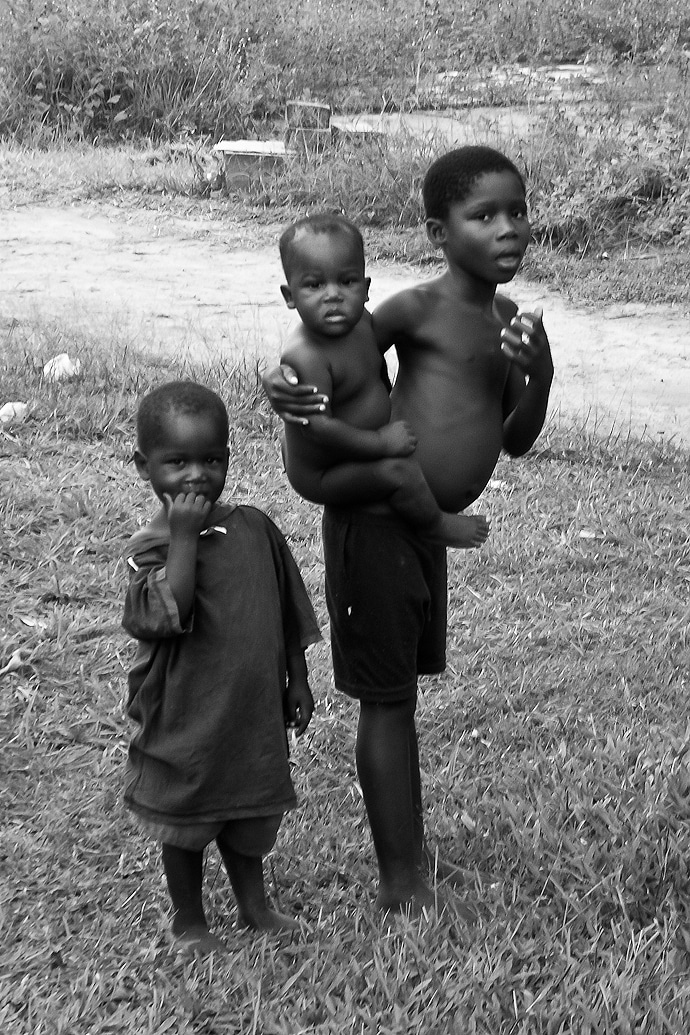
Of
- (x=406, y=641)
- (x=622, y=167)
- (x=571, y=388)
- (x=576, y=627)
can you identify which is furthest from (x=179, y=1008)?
(x=622, y=167)

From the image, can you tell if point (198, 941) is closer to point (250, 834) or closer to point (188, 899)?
point (188, 899)

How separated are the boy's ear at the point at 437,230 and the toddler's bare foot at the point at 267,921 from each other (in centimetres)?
136

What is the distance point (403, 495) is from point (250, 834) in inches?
27.7

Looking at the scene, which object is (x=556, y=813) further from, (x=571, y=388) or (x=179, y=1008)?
(x=571, y=388)

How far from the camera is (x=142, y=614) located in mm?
2254

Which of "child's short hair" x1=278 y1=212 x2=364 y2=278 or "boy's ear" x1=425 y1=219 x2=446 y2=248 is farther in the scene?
"boy's ear" x1=425 y1=219 x2=446 y2=248

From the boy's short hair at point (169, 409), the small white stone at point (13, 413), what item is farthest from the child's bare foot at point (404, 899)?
the small white stone at point (13, 413)

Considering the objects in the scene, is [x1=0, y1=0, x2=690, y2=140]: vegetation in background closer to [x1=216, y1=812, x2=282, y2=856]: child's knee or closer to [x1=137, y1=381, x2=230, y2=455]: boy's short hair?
[x1=137, y1=381, x2=230, y2=455]: boy's short hair

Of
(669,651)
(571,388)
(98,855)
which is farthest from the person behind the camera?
(571,388)

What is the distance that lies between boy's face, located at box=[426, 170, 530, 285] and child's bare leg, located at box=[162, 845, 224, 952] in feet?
4.03

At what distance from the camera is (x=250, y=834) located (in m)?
2.40

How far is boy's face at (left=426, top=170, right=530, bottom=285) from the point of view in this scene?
2.32 m

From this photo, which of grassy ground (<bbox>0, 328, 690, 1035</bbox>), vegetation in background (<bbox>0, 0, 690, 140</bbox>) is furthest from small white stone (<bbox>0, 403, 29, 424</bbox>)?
vegetation in background (<bbox>0, 0, 690, 140</bbox>)

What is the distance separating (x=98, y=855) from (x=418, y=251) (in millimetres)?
5567
